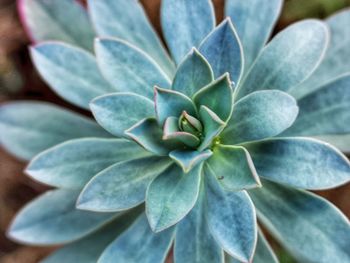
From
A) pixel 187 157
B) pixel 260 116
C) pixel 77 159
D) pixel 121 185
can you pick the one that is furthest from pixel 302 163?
pixel 77 159

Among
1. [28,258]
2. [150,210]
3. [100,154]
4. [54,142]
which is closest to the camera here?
[150,210]

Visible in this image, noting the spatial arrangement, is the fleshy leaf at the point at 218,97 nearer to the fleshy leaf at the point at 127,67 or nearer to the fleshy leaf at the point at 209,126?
the fleshy leaf at the point at 209,126

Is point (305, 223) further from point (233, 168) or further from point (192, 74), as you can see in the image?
point (192, 74)

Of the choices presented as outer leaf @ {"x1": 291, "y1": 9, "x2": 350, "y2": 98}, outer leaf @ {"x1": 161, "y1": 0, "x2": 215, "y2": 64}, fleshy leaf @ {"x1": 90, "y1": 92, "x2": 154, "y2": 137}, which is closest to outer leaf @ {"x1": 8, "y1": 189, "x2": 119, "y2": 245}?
fleshy leaf @ {"x1": 90, "y1": 92, "x2": 154, "y2": 137}

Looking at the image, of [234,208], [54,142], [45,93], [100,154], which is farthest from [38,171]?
[45,93]

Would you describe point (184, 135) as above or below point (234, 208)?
above

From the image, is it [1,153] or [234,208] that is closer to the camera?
[234,208]

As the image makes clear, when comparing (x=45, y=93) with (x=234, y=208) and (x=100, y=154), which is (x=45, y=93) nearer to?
(x=100, y=154)

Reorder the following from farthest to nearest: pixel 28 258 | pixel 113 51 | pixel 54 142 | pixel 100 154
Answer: pixel 28 258, pixel 54 142, pixel 100 154, pixel 113 51
